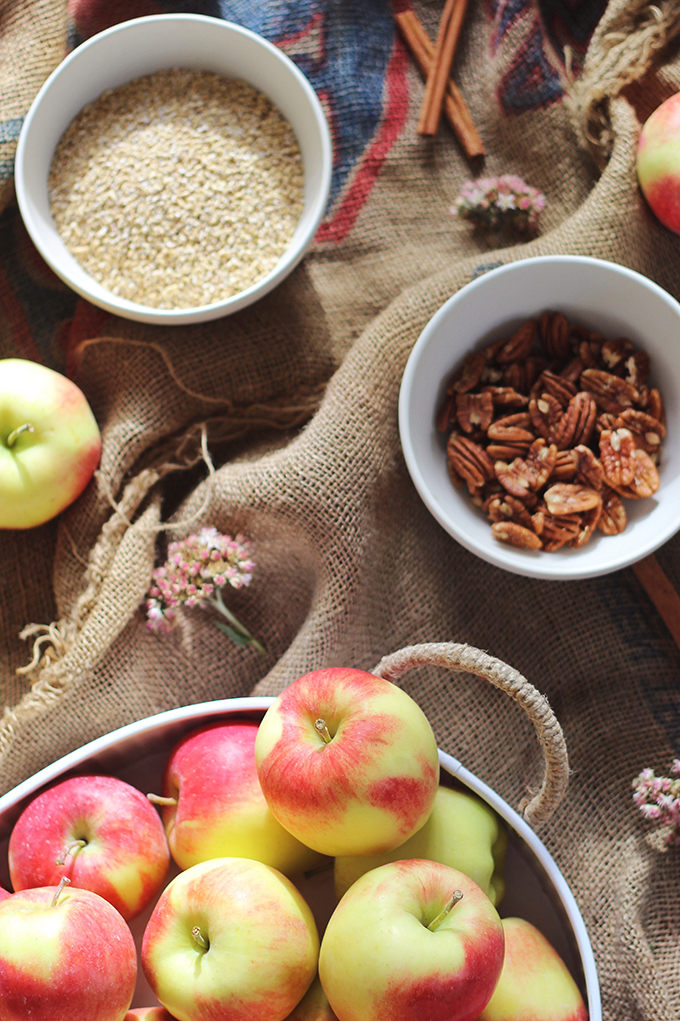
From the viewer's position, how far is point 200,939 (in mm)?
732

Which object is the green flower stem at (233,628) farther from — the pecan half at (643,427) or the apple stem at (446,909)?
the pecan half at (643,427)

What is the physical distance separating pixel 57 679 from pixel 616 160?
944 millimetres

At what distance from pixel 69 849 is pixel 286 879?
0.72 feet

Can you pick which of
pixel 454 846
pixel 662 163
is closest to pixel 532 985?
pixel 454 846

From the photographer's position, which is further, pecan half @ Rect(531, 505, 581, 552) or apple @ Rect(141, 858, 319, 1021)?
pecan half @ Rect(531, 505, 581, 552)

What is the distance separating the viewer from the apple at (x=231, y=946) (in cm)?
70

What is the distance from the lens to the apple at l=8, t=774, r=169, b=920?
811 mm

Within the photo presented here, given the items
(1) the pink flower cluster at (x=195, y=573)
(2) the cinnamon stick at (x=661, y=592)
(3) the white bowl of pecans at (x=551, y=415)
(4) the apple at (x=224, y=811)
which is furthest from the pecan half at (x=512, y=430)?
(4) the apple at (x=224, y=811)

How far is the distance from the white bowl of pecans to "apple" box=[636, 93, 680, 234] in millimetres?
125

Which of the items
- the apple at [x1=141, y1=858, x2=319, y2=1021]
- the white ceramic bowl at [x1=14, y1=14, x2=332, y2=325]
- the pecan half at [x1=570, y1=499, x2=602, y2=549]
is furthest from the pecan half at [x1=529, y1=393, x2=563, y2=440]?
the apple at [x1=141, y1=858, x2=319, y2=1021]

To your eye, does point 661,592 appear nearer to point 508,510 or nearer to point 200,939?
point 508,510

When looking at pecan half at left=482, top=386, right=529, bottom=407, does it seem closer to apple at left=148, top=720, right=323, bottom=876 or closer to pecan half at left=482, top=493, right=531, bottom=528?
pecan half at left=482, top=493, right=531, bottom=528

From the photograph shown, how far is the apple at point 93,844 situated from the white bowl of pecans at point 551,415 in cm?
46

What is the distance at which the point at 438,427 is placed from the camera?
3.29 feet
